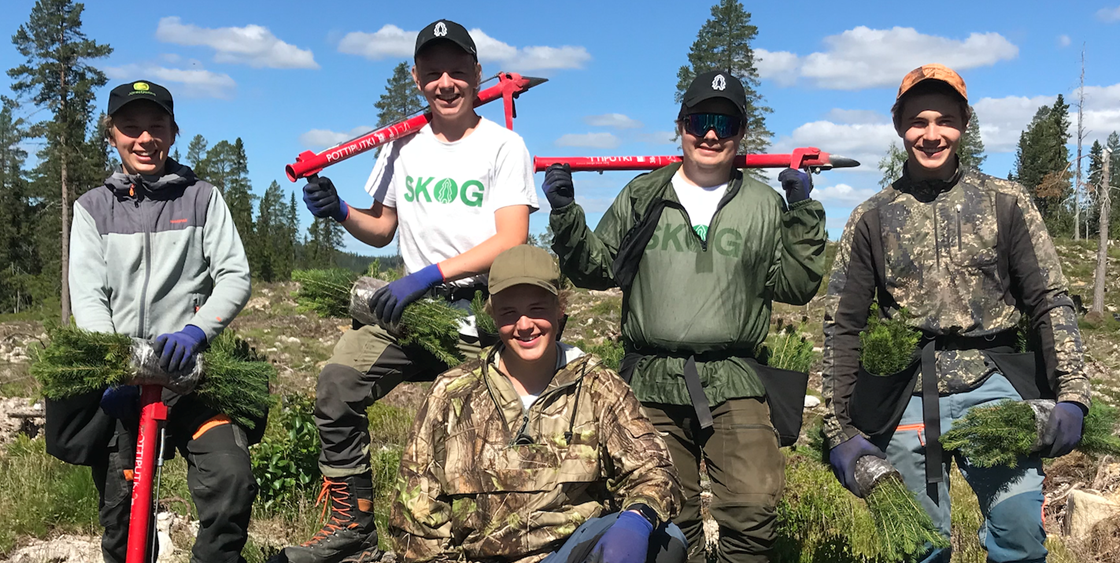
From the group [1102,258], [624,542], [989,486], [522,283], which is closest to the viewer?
[624,542]

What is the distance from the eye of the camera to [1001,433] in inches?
134

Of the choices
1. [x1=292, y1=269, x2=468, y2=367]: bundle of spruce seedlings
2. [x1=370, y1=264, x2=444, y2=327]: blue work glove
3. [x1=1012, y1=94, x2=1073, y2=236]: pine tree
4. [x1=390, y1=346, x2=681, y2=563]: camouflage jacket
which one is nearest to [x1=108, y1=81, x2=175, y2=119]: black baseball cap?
[x1=292, y1=269, x2=468, y2=367]: bundle of spruce seedlings

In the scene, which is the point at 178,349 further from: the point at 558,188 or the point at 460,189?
the point at 558,188

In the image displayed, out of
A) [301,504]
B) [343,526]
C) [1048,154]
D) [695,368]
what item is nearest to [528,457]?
[695,368]

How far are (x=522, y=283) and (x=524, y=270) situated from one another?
54 millimetres

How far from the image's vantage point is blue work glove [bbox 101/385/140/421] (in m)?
4.02

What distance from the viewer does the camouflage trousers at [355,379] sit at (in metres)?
4.31

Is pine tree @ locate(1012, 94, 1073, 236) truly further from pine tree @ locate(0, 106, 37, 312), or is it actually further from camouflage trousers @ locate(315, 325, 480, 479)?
pine tree @ locate(0, 106, 37, 312)

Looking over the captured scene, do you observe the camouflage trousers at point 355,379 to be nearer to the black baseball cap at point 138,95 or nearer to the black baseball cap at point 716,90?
the black baseball cap at point 138,95

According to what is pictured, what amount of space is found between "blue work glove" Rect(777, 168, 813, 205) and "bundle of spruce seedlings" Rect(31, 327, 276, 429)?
285 cm

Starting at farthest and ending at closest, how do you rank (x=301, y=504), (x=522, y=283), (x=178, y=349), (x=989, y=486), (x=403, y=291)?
1. (x=301, y=504)
2. (x=403, y=291)
3. (x=178, y=349)
4. (x=989, y=486)
5. (x=522, y=283)

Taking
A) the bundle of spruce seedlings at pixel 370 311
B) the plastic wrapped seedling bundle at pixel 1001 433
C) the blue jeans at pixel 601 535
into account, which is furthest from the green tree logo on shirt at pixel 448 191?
the plastic wrapped seedling bundle at pixel 1001 433

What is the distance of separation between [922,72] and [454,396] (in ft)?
8.55

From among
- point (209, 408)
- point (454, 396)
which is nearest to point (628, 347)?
point (454, 396)
